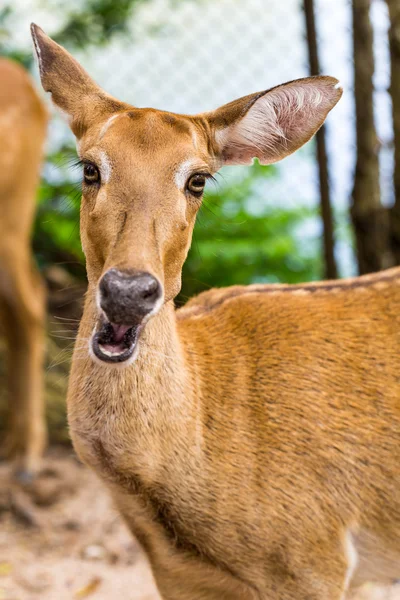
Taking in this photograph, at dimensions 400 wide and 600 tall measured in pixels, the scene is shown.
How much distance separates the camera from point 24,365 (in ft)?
19.7

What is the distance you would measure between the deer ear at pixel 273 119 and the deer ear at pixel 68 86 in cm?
42

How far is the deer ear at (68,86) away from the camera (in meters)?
2.99

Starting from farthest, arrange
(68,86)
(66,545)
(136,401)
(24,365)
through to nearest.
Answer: (24,365) → (66,545) → (68,86) → (136,401)

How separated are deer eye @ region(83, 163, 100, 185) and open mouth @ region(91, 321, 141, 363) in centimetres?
52

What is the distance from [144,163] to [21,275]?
3.54 meters

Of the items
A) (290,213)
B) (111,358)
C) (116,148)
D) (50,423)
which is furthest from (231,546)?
(290,213)

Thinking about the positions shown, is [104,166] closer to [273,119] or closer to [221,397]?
[273,119]

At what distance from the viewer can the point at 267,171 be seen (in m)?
7.24

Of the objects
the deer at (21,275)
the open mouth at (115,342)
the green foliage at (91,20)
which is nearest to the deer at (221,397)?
the open mouth at (115,342)

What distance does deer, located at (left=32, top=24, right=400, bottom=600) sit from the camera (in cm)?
272

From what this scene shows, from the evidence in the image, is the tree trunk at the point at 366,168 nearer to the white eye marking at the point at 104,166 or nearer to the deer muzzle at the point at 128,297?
the white eye marking at the point at 104,166

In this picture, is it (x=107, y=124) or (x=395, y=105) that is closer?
(x=107, y=124)

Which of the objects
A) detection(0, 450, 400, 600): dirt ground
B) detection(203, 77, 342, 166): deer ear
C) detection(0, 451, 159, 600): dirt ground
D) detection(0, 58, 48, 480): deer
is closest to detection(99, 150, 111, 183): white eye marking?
detection(203, 77, 342, 166): deer ear

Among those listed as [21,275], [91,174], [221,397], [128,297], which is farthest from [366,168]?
[128,297]
